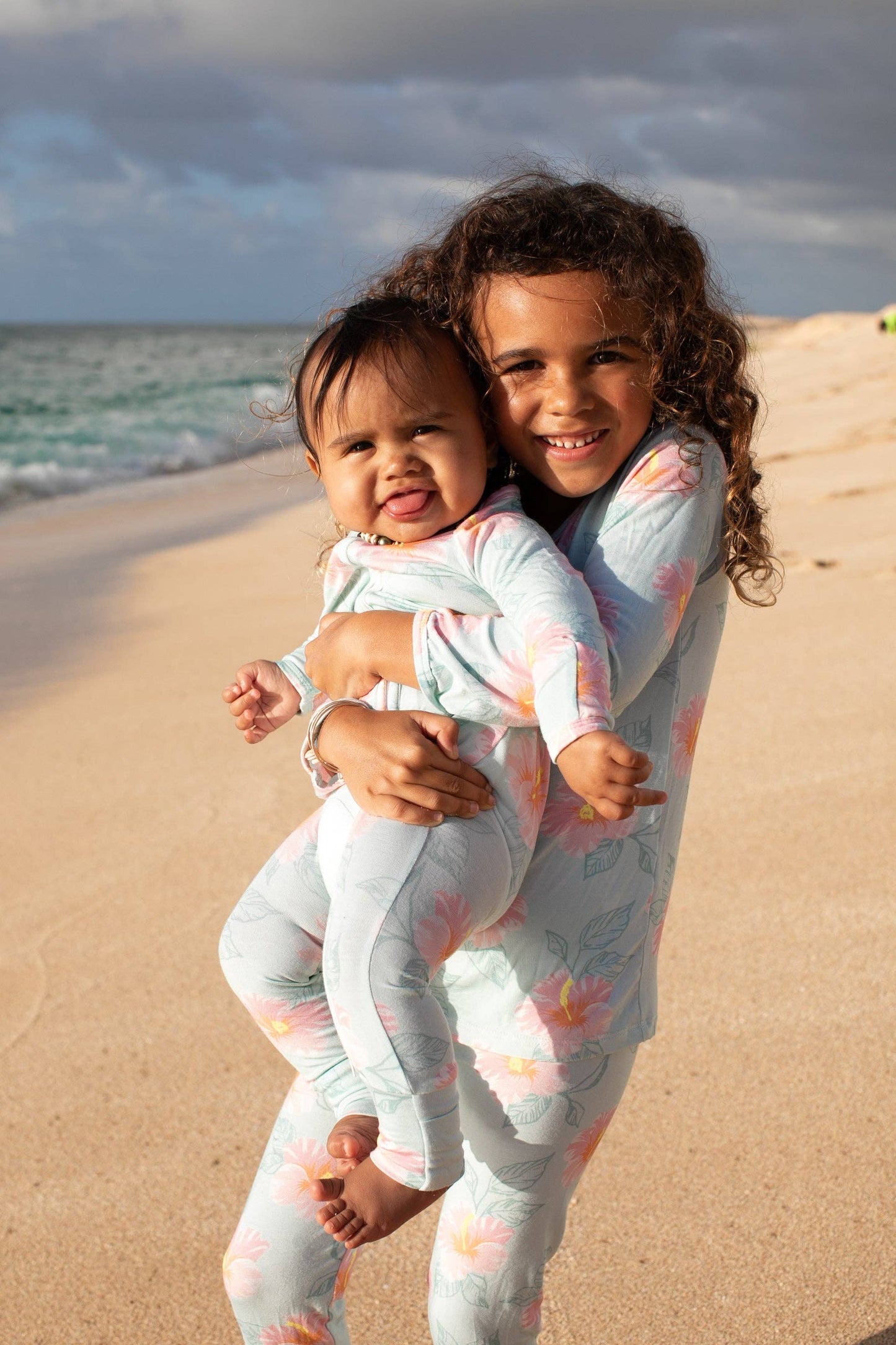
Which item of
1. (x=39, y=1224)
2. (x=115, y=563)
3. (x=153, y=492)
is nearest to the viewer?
(x=39, y=1224)

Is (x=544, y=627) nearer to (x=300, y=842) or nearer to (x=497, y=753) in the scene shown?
(x=497, y=753)

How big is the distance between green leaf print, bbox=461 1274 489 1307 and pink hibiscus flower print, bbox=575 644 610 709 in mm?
733

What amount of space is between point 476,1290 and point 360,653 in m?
0.79

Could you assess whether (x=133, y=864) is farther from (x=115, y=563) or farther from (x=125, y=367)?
(x=125, y=367)

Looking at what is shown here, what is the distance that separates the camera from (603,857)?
1.43 meters

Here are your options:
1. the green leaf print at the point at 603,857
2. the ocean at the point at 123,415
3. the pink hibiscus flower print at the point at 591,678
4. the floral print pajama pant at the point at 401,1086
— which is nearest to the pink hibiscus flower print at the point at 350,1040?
the floral print pajama pant at the point at 401,1086

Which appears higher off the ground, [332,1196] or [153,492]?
[332,1196]

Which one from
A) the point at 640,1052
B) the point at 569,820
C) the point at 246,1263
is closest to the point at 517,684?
the point at 569,820

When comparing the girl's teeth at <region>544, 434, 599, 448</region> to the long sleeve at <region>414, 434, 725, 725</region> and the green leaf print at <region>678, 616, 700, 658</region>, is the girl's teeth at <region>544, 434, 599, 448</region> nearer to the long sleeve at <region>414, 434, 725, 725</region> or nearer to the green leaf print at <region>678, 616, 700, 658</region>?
the long sleeve at <region>414, 434, 725, 725</region>

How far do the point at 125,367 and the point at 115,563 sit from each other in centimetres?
2947

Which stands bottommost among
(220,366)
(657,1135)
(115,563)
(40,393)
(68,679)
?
(220,366)

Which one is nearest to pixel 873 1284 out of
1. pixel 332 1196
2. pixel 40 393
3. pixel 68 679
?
pixel 332 1196

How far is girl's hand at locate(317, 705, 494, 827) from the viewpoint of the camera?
131cm

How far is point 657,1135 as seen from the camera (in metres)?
2.48
